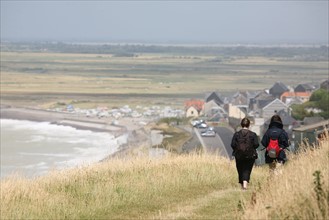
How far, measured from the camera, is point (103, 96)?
291 feet

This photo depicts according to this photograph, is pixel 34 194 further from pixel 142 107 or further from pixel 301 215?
pixel 142 107

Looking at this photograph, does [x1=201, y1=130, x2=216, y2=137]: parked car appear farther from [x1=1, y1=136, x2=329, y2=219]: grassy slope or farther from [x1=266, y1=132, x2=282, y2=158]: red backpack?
[x1=266, y1=132, x2=282, y2=158]: red backpack

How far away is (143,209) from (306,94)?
6476cm

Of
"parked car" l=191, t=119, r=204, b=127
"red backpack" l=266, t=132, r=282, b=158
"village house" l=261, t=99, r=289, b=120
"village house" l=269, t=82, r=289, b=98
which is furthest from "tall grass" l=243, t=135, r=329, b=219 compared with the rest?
"village house" l=269, t=82, r=289, b=98

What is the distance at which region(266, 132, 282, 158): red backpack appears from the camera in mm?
9938

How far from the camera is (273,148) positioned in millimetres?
9977

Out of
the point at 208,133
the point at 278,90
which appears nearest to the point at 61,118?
the point at 208,133

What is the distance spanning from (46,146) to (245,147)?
34.9m

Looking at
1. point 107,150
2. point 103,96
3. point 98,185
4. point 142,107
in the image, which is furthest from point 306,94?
point 98,185

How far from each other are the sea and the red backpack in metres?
19.0

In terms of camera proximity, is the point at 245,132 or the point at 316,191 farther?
the point at 245,132

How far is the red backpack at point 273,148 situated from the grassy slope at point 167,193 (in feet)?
0.74

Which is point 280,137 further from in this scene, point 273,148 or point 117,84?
point 117,84

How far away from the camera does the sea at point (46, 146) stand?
34.1m
